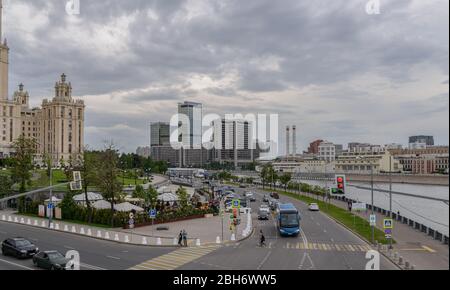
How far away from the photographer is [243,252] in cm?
3091

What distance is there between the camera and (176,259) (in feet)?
92.1

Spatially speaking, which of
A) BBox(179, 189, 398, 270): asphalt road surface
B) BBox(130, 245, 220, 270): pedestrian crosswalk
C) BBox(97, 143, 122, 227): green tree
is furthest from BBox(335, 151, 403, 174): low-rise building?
BBox(130, 245, 220, 270): pedestrian crosswalk

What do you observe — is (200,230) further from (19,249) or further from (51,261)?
(51,261)

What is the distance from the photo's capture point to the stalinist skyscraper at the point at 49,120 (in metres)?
165

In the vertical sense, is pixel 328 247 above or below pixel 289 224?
below

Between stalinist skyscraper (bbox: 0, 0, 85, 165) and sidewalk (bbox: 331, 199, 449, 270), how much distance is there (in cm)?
14258

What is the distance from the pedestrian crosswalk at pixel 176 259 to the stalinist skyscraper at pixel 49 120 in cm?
14192

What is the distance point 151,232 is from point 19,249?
569 inches

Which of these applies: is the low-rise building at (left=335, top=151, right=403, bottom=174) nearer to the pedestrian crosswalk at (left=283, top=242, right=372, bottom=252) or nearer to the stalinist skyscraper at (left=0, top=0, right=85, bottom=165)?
the stalinist skyscraper at (left=0, top=0, right=85, bottom=165)

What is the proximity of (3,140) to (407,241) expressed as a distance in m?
155

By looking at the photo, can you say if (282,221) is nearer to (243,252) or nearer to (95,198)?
(243,252)

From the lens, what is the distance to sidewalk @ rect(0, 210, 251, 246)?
35.1 metres

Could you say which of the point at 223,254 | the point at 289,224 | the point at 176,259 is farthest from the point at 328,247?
the point at 176,259
